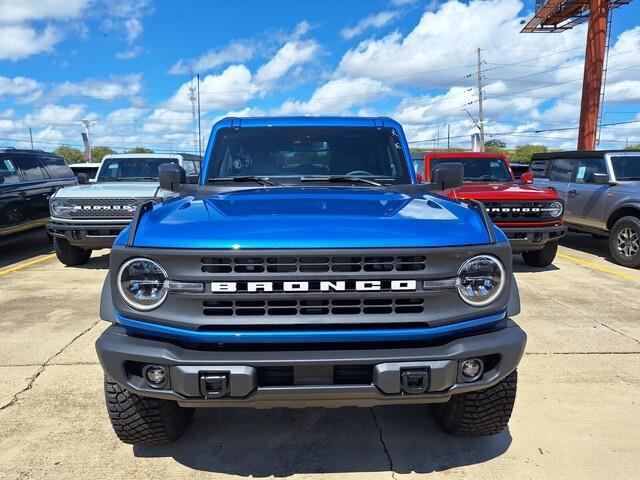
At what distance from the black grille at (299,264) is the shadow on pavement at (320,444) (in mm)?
1182

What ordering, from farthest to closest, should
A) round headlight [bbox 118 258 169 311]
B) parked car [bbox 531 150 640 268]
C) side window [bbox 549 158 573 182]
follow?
side window [bbox 549 158 573 182], parked car [bbox 531 150 640 268], round headlight [bbox 118 258 169 311]

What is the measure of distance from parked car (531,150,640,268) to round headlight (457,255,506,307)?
664 cm

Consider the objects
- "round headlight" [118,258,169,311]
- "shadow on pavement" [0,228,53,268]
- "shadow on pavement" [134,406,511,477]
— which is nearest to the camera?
"round headlight" [118,258,169,311]

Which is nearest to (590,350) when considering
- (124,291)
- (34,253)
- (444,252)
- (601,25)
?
(444,252)

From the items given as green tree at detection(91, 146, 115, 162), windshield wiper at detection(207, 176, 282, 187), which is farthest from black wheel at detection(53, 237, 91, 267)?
green tree at detection(91, 146, 115, 162)

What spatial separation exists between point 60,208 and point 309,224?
6.19 m

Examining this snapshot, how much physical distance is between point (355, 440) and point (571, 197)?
8.04 metres

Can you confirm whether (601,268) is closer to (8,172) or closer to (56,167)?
(8,172)

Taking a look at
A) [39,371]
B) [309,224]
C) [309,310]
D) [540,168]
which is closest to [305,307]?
[309,310]

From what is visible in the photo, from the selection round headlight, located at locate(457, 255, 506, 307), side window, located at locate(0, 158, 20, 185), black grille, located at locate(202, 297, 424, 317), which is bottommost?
black grille, located at locate(202, 297, 424, 317)

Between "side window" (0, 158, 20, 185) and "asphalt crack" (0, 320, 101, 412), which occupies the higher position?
"side window" (0, 158, 20, 185)

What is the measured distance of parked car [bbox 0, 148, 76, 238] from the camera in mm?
8216

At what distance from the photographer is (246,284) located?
2207mm

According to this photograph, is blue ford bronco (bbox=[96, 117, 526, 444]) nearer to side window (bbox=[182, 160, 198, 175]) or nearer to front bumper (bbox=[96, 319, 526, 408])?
front bumper (bbox=[96, 319, 526, 408])
